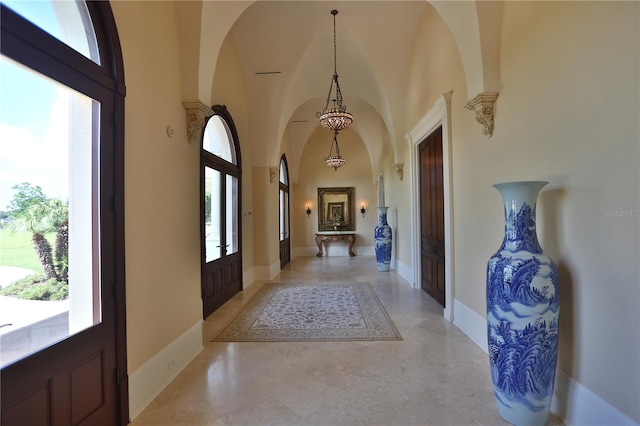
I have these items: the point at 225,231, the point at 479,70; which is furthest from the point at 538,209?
the point at 225,231

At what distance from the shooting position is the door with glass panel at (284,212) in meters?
9.20

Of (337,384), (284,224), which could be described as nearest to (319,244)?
(284,224)

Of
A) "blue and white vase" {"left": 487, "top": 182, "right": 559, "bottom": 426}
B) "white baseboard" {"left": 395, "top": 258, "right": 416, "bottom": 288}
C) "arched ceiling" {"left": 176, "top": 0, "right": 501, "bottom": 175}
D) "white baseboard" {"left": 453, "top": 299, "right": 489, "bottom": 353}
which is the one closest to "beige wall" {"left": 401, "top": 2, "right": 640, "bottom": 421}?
"blue and white vase" {"left": 487, "top": 182, "right": 559, "bottom": 426}

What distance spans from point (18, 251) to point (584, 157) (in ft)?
11.0

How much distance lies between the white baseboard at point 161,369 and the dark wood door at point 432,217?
11.9 feet

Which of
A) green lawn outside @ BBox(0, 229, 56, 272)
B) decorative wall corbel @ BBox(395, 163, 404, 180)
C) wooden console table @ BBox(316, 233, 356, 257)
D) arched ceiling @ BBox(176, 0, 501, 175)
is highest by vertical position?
arched ceiling @ BBox(176, 0, 501, 175)

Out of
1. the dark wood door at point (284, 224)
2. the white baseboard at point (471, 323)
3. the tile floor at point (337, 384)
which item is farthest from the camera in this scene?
the dark wood door at point (284, 224)

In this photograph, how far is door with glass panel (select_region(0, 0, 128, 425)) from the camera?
4.72 feet

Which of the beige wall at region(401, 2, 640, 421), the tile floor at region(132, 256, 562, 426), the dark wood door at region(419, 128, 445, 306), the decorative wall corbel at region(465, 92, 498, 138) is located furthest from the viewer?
the dark wood door at region(419, 128, 445, 306)

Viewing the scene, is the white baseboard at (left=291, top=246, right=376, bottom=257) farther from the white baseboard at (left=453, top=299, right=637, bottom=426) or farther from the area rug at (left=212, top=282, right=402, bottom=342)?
the white baseboard at (left=453, top=299, right=637, bottom=426)

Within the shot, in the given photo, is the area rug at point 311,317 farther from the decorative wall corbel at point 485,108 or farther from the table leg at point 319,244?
the table leg at point 319,244

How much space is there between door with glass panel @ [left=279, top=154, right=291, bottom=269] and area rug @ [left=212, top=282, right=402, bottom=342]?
342 centimetres

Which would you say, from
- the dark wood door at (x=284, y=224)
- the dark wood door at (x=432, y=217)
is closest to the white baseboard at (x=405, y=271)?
the dark wood door at (x=432, y=217)

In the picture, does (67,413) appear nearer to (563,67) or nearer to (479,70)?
(563,67)
